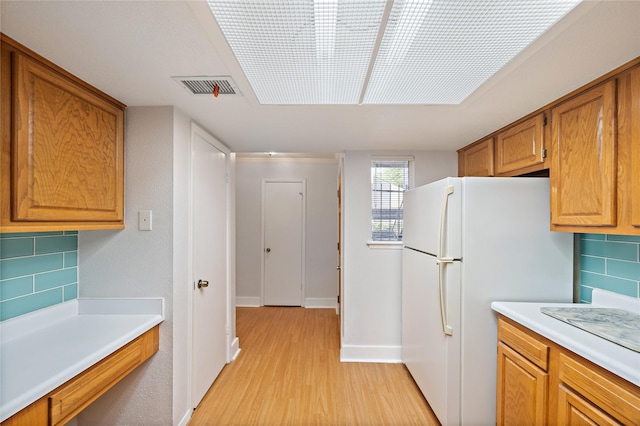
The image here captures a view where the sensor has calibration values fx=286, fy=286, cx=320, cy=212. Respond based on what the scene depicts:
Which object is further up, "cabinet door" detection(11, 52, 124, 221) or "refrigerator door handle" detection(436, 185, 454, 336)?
"cabinet door" detection(11, 52, 124, 221)

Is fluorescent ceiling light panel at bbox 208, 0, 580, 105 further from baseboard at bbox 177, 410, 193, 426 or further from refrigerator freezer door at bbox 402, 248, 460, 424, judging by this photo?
baseboard at bbox 177, 410, 193, 426

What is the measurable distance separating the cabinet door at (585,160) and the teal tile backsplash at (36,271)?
290 cm

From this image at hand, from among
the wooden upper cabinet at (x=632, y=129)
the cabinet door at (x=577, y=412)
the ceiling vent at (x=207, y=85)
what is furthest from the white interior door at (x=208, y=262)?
the wooden upper cabinet at (x=632, y=129)

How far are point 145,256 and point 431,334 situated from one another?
6.58 feet

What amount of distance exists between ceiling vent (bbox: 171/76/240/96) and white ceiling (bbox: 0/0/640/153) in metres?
0.04

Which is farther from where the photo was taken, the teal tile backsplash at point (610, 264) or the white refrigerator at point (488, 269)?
the white refrigerator at point (488, 269)

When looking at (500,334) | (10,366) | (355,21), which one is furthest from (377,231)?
(10,366)

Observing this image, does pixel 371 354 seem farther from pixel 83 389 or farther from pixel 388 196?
pixel 83 389

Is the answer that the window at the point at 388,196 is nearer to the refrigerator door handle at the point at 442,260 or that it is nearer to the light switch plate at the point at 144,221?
the refrigerator door handle at the point at 442,260

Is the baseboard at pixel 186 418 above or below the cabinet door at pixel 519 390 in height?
below

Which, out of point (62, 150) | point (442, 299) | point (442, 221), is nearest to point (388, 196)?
A: point (442, 221)

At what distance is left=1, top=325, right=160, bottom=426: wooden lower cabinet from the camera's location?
101 centimetres

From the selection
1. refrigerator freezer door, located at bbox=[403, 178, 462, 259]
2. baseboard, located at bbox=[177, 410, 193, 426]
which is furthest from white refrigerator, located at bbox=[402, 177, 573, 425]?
baseboard, located at bbox=[177, 410, 193, 426]

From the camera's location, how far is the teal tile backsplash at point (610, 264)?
5.01ft
